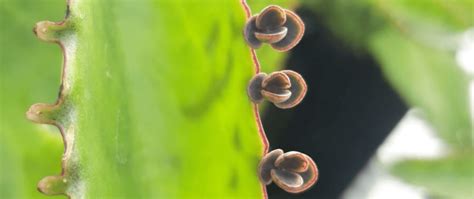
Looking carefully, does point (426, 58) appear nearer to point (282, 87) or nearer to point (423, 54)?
point (423, 54)

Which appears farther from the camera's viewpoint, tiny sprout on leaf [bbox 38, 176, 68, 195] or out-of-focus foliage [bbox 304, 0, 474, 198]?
out-of-focus foliage [bbox 304, 0, 474, 198]

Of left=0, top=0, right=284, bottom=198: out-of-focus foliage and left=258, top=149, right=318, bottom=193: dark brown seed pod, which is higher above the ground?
left=0, top=0, right=284, bottom=198: out-of-focus foliage

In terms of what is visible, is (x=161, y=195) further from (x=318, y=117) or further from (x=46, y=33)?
(x=318, y=117)

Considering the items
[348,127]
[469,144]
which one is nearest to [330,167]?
[348,127]

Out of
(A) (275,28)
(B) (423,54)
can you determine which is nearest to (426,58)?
(B) (423,54)

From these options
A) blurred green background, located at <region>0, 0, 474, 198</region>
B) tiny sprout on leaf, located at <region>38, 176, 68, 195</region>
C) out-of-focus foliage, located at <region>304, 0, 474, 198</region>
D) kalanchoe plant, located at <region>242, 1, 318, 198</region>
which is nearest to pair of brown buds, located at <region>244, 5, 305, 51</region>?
kalanchoe plant, located at <region>242, 1, 318, 198</region>

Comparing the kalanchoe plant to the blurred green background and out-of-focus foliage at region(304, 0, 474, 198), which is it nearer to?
the blurred green background

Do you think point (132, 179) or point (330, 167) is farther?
point (330, 167)
